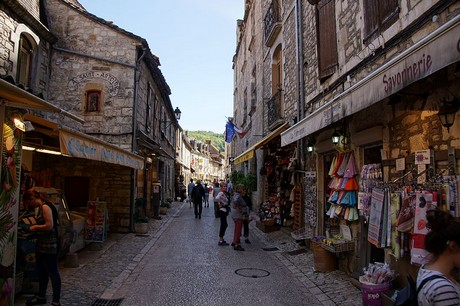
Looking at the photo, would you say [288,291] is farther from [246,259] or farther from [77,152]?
[77,152]

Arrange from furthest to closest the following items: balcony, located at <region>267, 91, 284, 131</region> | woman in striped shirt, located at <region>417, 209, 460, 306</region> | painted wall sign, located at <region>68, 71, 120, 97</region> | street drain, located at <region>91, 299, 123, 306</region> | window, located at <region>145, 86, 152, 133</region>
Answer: window, located at <region>145, 86, 152, 133</region> → balcony, located at <region>267, 91, 284, 131</region> → painted wall sign, located at <region>68, 71, 120, 97</region> → street drain, located at <region>91, 299, 123, 306</region> → woman in striped shirt, located at <region>417, 209, 460, 306</region>

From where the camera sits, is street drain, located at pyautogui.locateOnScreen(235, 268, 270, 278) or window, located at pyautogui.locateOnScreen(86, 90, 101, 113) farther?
window, located at pyautogui.locateOnScreen(86, 90, 101, 113)

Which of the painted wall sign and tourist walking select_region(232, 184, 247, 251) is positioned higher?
the painted wall sign

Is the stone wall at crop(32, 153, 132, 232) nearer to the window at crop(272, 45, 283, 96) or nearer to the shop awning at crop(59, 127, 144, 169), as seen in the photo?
the shop awning at crop(59, 127, 144, 169)

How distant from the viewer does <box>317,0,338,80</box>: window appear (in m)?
7.65

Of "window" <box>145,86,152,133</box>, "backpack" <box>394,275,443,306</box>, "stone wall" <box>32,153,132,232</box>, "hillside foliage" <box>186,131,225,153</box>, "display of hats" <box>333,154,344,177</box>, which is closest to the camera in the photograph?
"backpack" <box>394,275,443,306</box>

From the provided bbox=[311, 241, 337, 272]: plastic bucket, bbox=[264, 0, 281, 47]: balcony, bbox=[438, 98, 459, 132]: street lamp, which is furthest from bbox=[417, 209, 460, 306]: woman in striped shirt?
bbox=[264, 0, 281, 47]: balcony

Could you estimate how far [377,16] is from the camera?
5.71 metres

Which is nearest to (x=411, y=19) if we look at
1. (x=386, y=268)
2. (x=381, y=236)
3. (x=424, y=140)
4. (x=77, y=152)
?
(x=424, y=140)

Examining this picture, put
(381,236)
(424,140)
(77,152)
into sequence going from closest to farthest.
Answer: (424,140) → (381,236) → (77,152)

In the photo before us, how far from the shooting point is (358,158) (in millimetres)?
6441

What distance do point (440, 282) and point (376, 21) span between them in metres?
4.78

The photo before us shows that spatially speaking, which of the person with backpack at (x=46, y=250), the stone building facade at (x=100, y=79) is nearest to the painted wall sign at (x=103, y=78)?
the stone building facade at (x=100, y=79)

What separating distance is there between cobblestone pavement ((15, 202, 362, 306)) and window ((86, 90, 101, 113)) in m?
4.18
